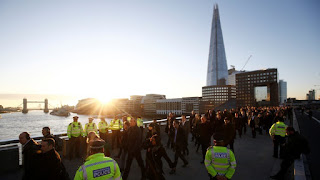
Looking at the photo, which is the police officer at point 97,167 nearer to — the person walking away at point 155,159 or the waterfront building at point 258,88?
the person walking away at point 155,159

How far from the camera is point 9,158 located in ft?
19.8

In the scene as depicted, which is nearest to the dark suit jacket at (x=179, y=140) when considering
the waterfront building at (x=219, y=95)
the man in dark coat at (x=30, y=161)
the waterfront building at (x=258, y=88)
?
the man in dark coat at (x=30, y=161)

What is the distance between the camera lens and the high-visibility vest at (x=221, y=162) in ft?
11.4

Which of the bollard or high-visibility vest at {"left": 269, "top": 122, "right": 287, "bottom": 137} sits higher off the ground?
high-visibility vest at {"left": 269, "top": 122, "right": 287, "bottom": 137}

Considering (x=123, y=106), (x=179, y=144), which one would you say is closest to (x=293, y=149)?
(x=179, y=144)

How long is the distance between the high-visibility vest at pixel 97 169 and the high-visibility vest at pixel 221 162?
182cm

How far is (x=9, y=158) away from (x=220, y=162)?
21.8 feet

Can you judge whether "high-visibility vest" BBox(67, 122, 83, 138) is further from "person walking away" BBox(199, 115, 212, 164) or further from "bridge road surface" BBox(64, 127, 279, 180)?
"person walking away" BBox(199, 115, 212, 164)

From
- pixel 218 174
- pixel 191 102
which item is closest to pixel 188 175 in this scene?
pixel 218 174

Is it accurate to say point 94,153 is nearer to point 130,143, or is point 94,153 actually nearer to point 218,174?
point 218,174

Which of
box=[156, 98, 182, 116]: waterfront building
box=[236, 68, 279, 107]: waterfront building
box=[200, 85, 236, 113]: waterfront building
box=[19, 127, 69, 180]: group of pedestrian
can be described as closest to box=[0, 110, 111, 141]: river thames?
box=[19, 127, 69, 180]: group of pedestrian

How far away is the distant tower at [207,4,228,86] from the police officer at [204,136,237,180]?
17456cm

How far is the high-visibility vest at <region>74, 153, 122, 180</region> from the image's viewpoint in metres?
2.52

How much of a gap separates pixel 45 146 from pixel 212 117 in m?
11.7
